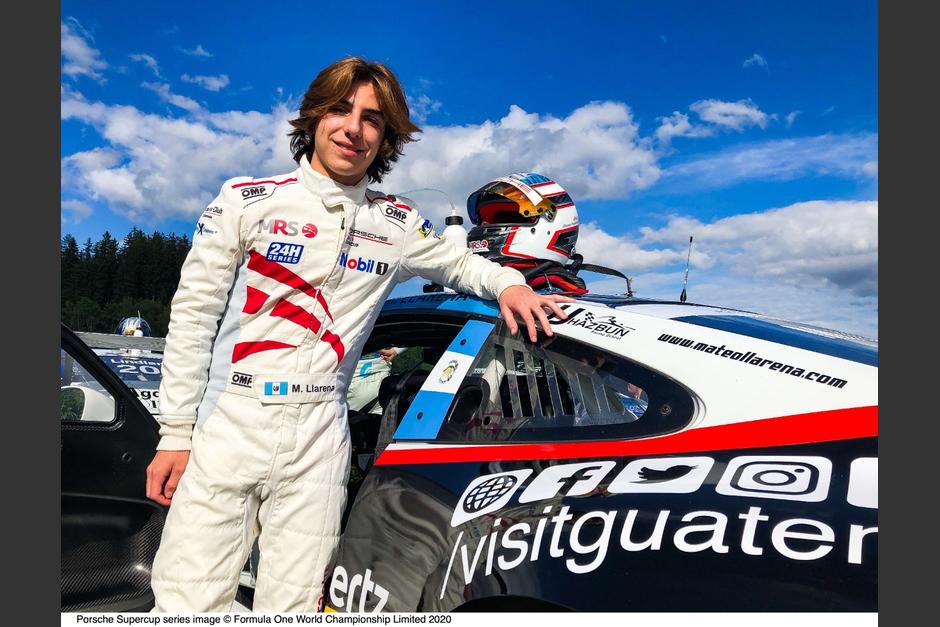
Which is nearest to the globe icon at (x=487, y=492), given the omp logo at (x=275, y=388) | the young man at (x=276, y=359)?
the young man at (x=276, y=359)

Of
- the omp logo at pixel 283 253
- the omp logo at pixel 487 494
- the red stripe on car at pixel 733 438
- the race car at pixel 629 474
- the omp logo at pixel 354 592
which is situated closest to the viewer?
the race car at pixel 629 474

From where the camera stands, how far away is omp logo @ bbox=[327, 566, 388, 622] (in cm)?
177

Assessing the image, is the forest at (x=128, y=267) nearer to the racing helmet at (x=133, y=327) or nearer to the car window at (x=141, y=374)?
the racing helmet at (x=133, y=327)

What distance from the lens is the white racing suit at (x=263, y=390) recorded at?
5.89 ft

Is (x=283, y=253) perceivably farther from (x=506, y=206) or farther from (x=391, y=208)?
(x=506, y=206)

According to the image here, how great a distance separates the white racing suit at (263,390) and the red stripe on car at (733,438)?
52cm

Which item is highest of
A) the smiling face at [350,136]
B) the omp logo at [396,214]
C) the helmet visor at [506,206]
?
the helmet visor at [506,206]

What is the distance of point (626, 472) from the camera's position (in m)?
1.47

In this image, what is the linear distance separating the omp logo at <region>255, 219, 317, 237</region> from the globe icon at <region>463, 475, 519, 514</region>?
886 mm

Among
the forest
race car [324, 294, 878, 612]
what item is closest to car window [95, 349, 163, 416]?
race car [324, 294, 878, 612]

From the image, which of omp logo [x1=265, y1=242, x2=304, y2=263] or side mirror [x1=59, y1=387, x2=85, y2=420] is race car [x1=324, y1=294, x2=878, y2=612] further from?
side mirror [x1=59, y1=387, x2=85, y2=420]

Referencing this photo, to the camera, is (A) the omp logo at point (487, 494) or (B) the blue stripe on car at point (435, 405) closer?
(A) the omp logo at point (487, 494)

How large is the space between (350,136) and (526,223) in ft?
5.94

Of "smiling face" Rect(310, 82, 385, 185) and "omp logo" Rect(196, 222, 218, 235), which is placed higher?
"smiling face" Rect(310, 82, 385, 185)
